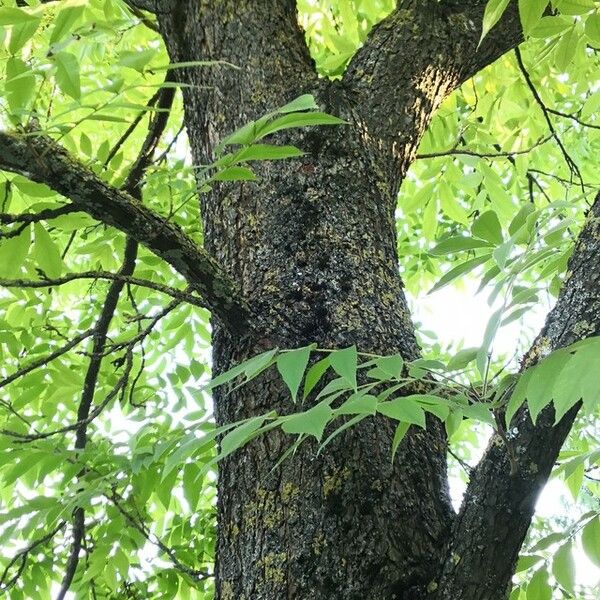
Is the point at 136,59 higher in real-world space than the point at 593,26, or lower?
lower

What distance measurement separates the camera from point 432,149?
2.20 meters

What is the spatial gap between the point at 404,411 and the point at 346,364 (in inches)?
3.3

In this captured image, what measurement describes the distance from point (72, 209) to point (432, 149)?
1.44 meters

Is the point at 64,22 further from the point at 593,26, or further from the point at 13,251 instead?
the point at 593,26

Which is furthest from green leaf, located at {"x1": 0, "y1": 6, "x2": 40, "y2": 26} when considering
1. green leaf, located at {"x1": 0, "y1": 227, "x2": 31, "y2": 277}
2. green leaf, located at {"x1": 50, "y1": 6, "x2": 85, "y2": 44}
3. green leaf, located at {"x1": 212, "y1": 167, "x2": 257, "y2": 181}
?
green leaf, located at {"x1": 0, "y1": 227, "x2": 31, "y2": 277}

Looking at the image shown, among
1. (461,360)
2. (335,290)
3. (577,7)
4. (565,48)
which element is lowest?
(461,360)

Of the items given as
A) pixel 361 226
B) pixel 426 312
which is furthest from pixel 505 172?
pixel 361 226

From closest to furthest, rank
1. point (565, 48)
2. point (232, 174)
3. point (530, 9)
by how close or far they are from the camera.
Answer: point (232, 174) < point (530, 9) < point (565, 48)

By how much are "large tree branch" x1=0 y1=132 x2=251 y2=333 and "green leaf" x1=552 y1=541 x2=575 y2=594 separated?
1.83ft

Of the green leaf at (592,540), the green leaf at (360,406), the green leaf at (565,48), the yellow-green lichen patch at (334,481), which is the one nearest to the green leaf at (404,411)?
the green leaf at (360,406)

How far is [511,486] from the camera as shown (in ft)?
2.62

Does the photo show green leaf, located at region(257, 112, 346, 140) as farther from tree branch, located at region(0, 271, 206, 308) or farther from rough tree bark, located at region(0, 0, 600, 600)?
tree branch, located at region(0, 271, 206, 308)

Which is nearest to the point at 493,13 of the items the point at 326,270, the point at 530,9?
the point at 530,9

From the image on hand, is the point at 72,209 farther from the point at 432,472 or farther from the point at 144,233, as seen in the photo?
the point at 432,472
